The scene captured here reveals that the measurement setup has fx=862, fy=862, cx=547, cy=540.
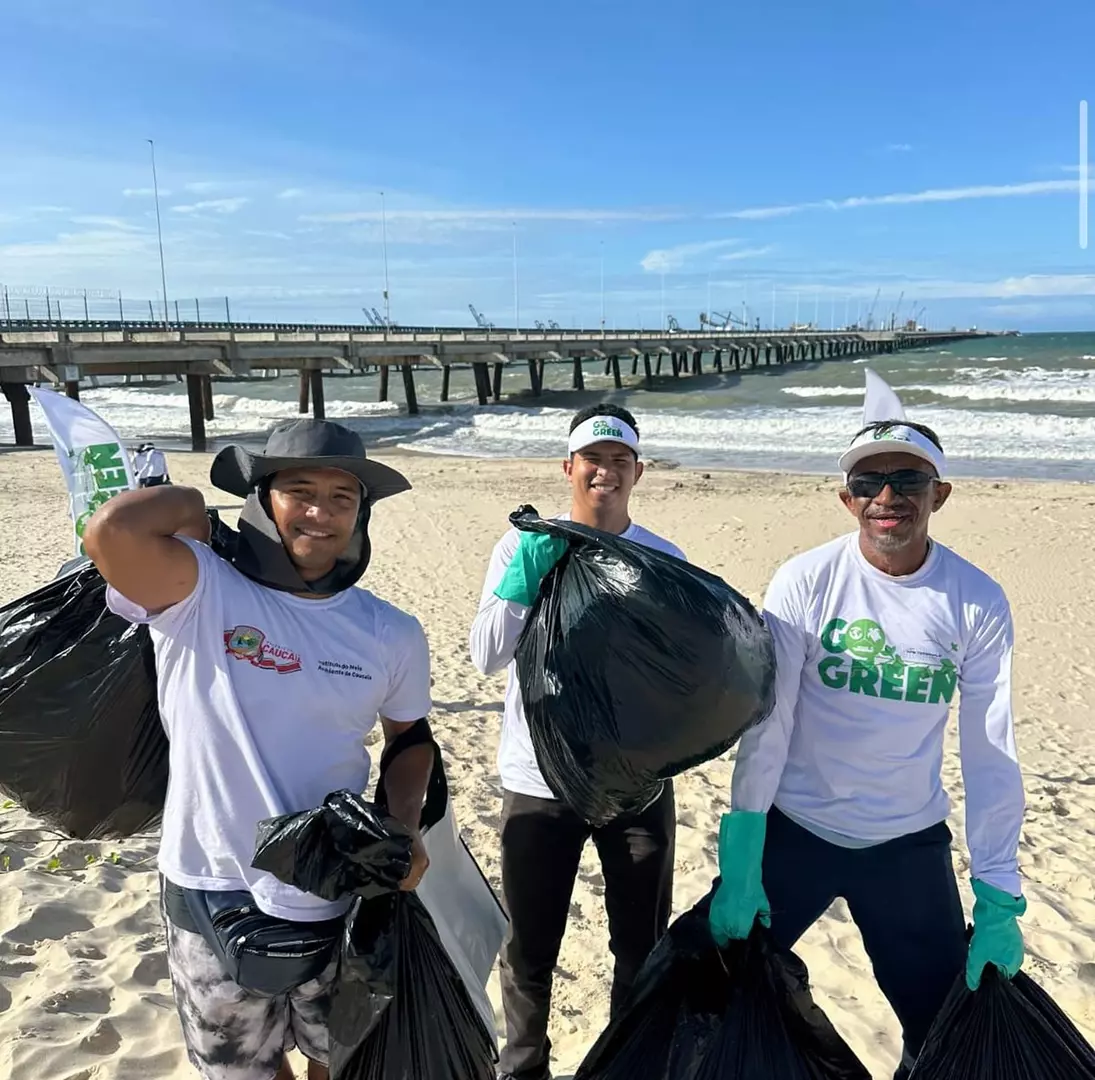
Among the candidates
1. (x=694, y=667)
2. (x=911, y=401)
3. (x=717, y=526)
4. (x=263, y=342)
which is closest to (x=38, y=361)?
(x=263, y=342)

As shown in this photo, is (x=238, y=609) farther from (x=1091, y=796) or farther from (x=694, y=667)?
(x=1091, y=796)

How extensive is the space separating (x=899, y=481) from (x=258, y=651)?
1290 mm

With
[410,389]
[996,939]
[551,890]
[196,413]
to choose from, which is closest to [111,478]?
[551,890]

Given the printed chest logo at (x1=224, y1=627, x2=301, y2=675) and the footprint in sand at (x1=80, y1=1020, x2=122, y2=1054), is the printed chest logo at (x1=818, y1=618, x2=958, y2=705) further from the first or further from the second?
the footprint in sand at (x1=80, y1=1020, x2=122, y2=1054)

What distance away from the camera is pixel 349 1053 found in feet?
4.96

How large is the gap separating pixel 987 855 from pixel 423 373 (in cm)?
5042

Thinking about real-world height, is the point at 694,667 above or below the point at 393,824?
above

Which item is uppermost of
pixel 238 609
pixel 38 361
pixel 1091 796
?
pixel 38 361

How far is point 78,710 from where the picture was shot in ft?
5.41

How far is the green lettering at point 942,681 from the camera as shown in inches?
69.1

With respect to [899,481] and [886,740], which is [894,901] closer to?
[886,740]

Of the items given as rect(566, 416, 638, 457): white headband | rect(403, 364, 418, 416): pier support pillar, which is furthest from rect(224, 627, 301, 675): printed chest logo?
rect(403, 364, 418, 416): pier support pillar

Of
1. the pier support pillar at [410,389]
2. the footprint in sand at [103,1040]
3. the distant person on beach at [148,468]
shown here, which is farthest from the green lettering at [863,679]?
the pier support pillar at [410,389]

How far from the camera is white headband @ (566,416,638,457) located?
6.80 feet
